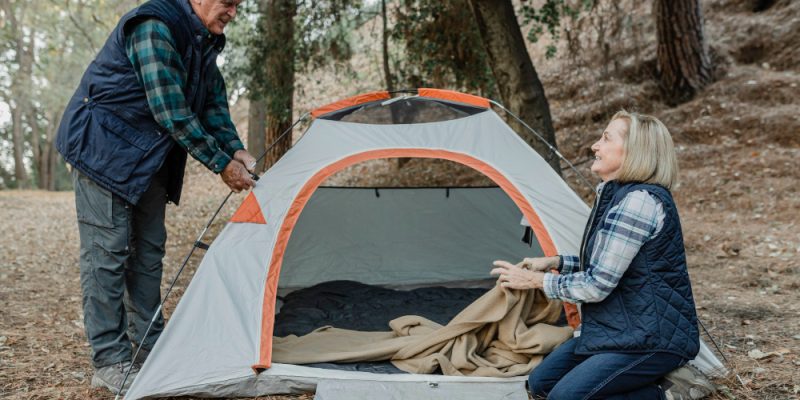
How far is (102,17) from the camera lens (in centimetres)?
1245

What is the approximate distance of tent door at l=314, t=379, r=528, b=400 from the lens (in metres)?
2.45

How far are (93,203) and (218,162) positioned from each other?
478 mm

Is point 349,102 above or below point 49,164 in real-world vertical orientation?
above

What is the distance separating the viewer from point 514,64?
5031 mm

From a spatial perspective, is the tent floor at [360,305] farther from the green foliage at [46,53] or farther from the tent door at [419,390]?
the green foliage at [46,53]

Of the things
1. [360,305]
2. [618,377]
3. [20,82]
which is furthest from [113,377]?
[20,82]

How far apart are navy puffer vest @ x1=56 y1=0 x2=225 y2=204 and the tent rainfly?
455 mm

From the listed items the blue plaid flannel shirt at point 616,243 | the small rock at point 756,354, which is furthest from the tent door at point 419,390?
the small rock at point 756,354

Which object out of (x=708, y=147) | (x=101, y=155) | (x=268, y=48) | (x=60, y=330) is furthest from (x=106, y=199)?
(x=708, y=147)

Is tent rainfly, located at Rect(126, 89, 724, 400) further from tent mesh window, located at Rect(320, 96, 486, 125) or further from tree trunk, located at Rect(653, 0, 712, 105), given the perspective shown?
tree trunk, located at Rect(653, 0, 712, 105)

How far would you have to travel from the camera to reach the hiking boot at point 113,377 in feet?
8.38

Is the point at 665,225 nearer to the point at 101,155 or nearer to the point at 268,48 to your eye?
the point at 101,155

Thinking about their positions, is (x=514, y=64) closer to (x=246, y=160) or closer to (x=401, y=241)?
(x=401, y=241)

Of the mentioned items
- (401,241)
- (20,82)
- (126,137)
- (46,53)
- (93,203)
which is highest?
(46,53)
